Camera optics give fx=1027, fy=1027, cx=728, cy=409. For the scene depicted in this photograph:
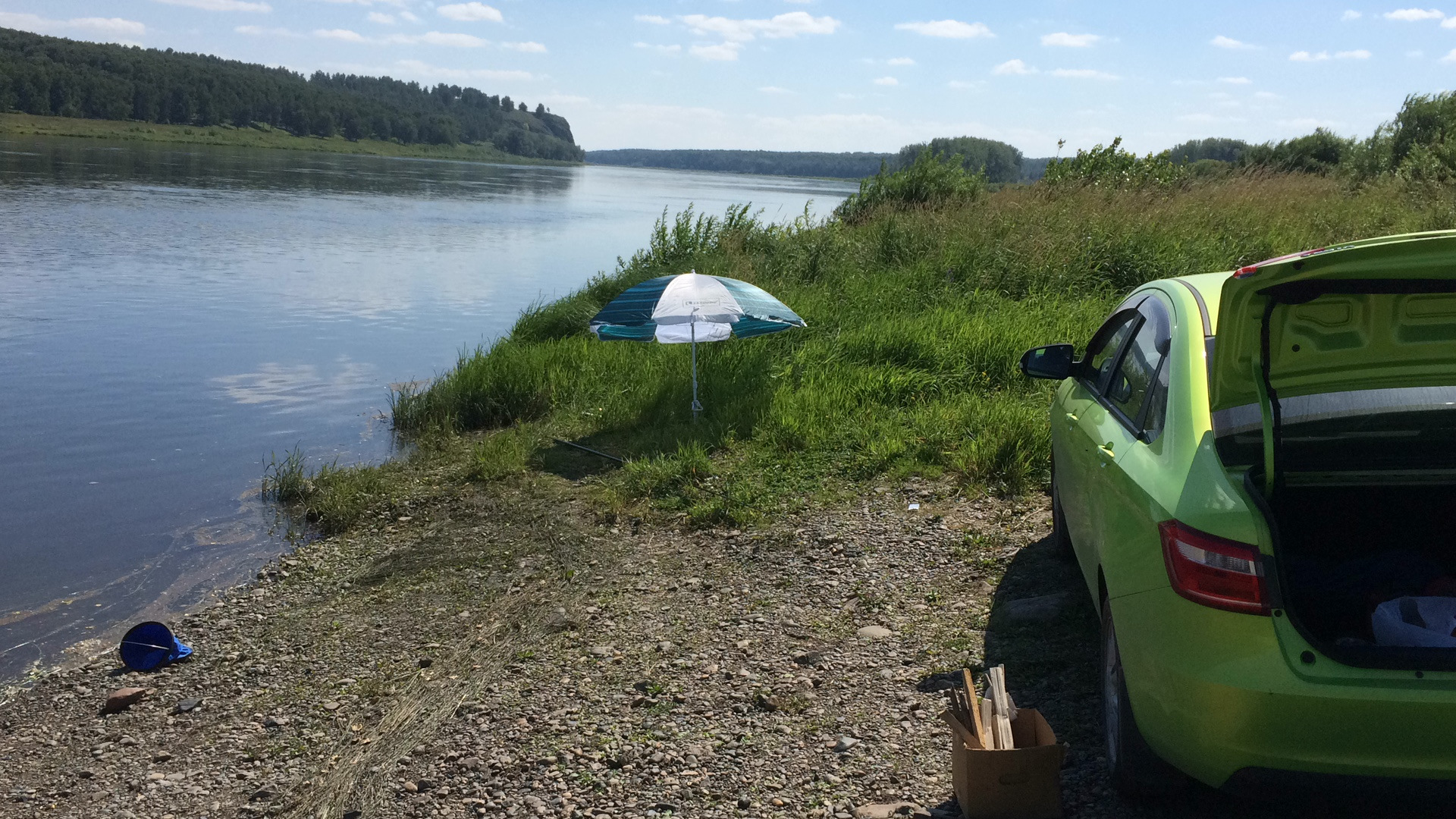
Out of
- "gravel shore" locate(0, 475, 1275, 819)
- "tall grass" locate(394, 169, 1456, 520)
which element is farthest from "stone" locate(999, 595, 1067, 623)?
"tall grass" locate(394, 169, 1456, 520)

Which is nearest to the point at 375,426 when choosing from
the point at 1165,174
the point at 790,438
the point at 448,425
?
the point at 448,425

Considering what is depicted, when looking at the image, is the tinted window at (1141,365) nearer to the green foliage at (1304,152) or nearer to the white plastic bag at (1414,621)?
the white plastic bag at (1414,621)

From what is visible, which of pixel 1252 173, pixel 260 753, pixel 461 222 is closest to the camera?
pixel 260 753

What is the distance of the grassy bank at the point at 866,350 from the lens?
817 cm

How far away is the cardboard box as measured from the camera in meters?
3.32

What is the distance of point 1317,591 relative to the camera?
3299 millimetres

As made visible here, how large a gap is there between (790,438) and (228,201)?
4127 centimetres

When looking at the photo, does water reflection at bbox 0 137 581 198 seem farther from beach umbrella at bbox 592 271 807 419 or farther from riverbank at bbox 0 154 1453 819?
riverbank at bbox 0 154 1453 819

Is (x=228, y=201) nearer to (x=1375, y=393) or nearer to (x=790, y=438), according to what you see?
(x=790, y=438)

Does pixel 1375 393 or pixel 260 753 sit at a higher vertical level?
pixel 1375 393

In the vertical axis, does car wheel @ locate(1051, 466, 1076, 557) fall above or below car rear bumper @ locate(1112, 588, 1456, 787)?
below

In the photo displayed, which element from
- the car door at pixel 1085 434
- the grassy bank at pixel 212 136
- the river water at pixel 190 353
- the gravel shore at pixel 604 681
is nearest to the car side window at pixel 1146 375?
the car door at pixel 1085 434

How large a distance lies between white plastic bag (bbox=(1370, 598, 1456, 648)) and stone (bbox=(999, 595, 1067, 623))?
211 centimetres

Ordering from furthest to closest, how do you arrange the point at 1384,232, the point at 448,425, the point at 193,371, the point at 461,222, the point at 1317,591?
the point at 461,222 → the point at 193,371 → the point at 1384,232 → the point at 448,425 → the point at 1317,591
